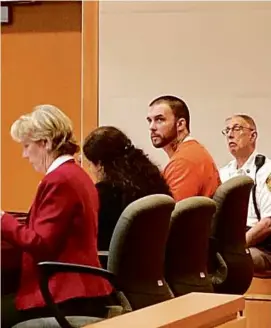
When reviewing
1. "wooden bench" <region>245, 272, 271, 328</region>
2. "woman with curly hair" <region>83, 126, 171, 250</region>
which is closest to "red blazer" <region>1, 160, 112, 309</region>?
"woman with curly hair" <region>83, 126, 171, 250</region>

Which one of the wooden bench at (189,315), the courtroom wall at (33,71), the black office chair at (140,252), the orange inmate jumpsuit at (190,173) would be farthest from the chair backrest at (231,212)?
the courtroom wall at (33,71)

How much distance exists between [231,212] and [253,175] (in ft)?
3.87

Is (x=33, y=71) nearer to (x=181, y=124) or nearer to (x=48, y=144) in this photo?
(x=181, y=124)

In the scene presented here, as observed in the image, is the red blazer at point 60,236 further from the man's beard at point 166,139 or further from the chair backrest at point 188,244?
the man's beard at point 166,139

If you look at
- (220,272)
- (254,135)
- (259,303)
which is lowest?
(259,303)

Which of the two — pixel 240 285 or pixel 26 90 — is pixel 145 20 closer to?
pixel 26 90

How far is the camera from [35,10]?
629 centimetres

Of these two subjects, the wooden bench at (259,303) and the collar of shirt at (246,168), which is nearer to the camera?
the wooden bench at (259,303)

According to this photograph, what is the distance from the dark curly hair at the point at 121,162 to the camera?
3537mm

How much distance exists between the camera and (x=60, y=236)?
290 centimetres

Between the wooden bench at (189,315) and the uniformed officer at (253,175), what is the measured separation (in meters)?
2.12

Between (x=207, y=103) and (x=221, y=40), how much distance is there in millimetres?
415

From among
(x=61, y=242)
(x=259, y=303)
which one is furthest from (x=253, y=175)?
Result: (x=61, y=242)

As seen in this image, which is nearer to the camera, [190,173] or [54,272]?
[54,272]
